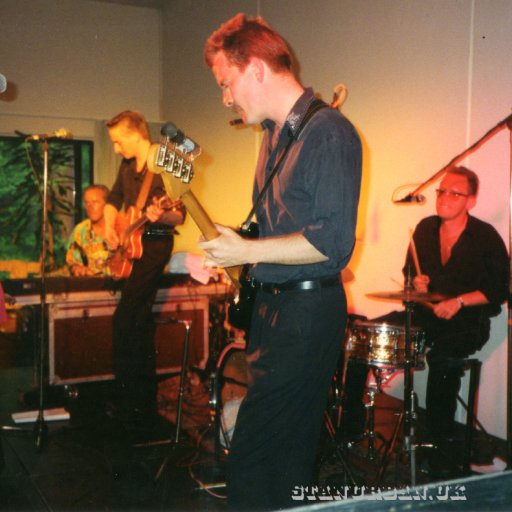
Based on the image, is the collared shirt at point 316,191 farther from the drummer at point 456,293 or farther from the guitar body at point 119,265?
the guitar body at point 119,265

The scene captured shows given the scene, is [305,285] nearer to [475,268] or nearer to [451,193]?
[475,268]

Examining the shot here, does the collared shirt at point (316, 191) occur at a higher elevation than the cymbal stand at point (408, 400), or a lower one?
higher

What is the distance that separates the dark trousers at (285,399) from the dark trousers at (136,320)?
2.35m

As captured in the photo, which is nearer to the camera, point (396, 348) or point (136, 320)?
point (396, 348)

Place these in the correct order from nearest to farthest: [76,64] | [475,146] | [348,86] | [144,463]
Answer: [475,146], [144,463], [348,86], [76,64]

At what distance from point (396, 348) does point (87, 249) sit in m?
3.24

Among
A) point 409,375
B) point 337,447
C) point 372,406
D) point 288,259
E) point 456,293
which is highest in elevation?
point 288,259

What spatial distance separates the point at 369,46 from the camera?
514 cm

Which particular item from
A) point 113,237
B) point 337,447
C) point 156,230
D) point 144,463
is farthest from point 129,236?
point 337,447

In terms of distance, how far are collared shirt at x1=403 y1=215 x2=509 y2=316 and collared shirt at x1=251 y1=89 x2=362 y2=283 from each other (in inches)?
76.1

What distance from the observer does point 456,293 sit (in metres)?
3.87

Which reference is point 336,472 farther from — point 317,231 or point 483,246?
point 317,231

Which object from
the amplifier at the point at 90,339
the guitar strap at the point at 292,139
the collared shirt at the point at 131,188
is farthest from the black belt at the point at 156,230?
the guitar strap at the point at 292,139

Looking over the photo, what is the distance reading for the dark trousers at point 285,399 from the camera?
1.97m
